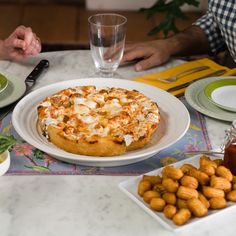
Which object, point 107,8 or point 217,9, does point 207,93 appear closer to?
point 217,9

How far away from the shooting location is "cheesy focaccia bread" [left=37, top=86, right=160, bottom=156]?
131 cm

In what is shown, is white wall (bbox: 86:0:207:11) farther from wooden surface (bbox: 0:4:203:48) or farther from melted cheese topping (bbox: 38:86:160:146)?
melted cheese topping (bbox: 38:86:160:146)

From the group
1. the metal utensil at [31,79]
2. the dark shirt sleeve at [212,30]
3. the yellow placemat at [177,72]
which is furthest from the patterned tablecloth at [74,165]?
the dark shirt sleeve at [212,30]

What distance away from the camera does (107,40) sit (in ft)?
5.92

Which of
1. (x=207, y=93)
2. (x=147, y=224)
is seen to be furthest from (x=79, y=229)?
(x=207, y=93)

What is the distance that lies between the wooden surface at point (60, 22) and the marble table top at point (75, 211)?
88.7 inches

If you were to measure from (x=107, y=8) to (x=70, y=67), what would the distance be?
2.08m

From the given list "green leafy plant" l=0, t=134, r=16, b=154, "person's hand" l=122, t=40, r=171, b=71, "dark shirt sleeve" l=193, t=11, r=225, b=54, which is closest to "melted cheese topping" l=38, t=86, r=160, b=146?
"green leafy plant" l=0, t=134, r=16, b=154

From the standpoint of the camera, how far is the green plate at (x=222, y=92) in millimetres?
1649

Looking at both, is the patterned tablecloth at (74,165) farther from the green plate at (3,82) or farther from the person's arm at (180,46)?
the person's arm at (180,46)

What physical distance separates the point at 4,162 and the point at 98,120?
0.25 m

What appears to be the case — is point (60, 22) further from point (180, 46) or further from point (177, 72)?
point (177, 72)

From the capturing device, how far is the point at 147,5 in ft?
12.8

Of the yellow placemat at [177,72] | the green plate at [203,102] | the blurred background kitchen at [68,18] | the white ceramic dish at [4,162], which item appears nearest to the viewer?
the white ceramic dish at [4,162]
